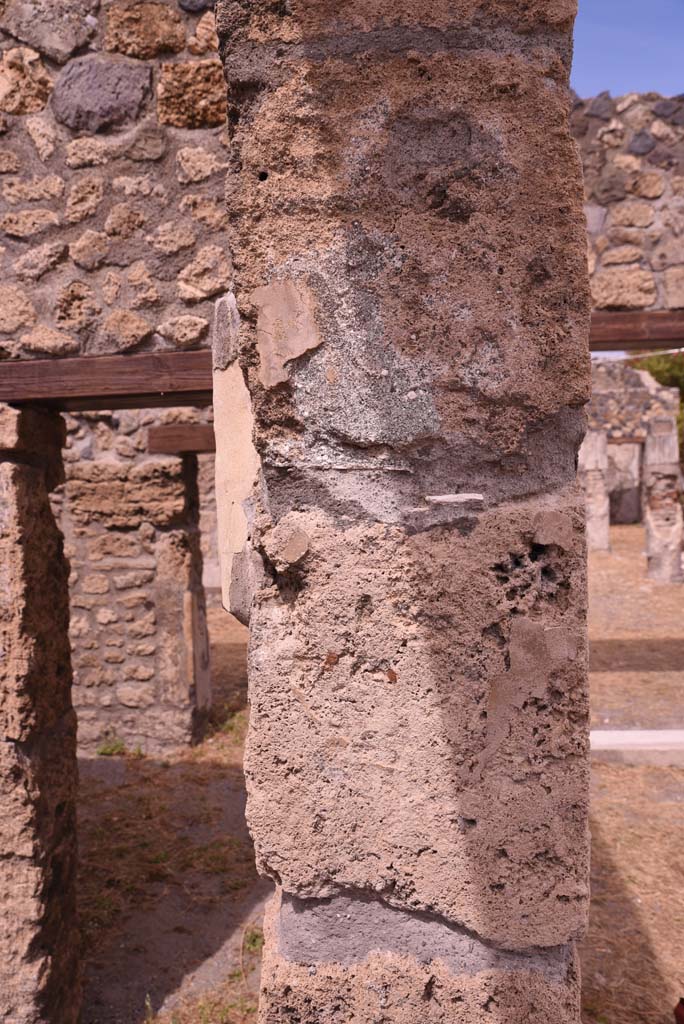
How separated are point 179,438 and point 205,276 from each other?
2923 mm

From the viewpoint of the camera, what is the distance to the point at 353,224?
114 centimetres

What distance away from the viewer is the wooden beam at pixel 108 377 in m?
2.53

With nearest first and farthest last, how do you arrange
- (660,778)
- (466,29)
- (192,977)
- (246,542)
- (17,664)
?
(466,29) < (246,542) < (17,664) < (192,977) < (660,778)

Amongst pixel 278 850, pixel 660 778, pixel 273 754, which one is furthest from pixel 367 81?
pixel 660 778

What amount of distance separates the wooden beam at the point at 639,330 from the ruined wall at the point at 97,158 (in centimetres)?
239

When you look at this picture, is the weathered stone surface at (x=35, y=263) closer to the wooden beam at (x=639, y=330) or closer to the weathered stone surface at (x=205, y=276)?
the weathered stone surface at (x=205, y=276)

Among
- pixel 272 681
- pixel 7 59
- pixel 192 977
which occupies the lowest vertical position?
pixel 192 977

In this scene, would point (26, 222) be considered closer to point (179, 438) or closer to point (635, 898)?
point (179, 438)

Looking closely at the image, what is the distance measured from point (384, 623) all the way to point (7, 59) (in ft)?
8.63

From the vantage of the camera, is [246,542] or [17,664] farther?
[17,664]

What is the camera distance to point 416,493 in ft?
3.84

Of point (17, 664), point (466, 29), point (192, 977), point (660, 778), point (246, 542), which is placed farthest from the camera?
point (660, 778)

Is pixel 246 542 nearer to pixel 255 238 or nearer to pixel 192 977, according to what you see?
pixel 255 238

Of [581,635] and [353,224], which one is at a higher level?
[353,224]
